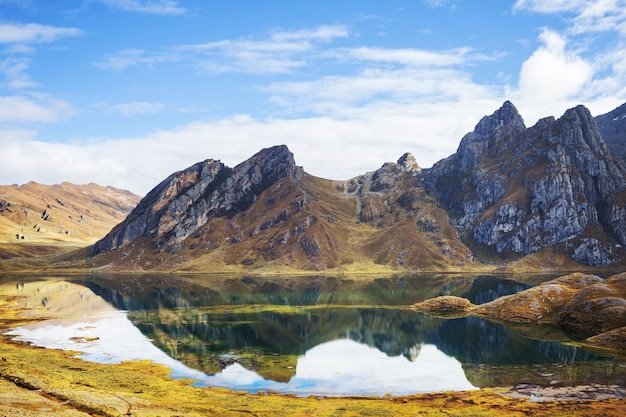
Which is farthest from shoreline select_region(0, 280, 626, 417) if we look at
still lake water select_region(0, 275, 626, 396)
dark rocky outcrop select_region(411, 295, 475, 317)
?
dark rocky outcrop select_region(411, 295, 475, 317)

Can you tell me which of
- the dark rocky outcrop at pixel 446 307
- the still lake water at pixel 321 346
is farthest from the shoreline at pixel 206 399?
the dark rocky outcrop at pixel 446 307

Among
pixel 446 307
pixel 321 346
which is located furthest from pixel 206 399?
pixel 446 307

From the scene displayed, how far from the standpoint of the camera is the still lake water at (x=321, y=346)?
77.2 metres

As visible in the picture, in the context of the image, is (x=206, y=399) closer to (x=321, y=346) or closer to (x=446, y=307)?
(x=321, y=346)

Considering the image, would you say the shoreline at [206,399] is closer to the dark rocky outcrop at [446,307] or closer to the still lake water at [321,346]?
the still lake water at [321,346]

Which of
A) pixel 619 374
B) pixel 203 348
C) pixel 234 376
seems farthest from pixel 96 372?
pixel 619 374

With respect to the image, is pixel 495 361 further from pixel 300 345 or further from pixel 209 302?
pixel 209 302

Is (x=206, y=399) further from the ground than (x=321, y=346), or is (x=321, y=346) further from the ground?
(x=321, y=346)

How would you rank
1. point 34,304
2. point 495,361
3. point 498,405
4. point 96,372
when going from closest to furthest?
1. point 498,405
2. point 96,372
3. point 495,361
4. point 34,304

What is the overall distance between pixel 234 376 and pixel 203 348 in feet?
80.7

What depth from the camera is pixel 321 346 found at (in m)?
106

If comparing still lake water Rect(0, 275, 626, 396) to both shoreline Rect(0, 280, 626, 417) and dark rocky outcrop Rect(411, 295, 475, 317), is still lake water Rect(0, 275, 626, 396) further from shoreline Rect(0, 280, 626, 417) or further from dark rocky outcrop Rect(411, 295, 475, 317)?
dark rocky outcrop Rect(411, 295, 475, 317)

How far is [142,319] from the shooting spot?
13988cm

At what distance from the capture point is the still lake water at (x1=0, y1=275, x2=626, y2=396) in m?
77.2
